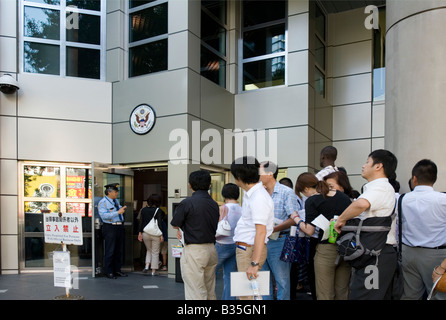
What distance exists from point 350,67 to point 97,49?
589cm

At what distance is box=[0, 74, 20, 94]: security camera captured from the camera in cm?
677

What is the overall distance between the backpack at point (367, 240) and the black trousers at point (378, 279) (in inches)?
1.9

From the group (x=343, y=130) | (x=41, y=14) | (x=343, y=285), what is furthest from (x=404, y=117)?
(x=41, y=14)

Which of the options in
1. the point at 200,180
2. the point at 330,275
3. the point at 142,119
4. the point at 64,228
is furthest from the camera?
the point at 142,119

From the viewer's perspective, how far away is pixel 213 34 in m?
8.16

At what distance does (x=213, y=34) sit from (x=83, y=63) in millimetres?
2809

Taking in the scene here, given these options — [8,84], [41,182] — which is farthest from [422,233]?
[8,84]

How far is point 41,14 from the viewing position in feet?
24.8

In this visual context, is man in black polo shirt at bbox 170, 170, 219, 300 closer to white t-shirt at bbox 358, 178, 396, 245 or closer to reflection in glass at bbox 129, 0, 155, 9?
white t-shirt at bbox 358, 178, 396, 245

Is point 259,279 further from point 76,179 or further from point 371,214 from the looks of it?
point 76,179

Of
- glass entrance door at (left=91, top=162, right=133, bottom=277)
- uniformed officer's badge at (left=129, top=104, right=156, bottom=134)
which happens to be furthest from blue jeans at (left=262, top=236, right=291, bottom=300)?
uniformed officer's badge at (left=129, top=104, right=156, bottom=134)

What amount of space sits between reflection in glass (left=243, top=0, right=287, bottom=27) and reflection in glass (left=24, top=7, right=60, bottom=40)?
4058 millimetres

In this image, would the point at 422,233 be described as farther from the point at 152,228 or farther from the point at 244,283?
the point at 152,228

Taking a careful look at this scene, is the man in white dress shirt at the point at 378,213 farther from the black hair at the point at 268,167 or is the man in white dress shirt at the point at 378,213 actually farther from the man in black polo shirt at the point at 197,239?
the man in black polo shirt at the point at 197,239
